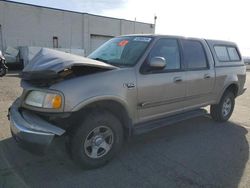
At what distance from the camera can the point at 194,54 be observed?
5.00 metres

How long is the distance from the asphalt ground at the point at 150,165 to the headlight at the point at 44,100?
3.13ft

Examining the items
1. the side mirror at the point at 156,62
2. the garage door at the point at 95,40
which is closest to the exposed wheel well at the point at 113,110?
the side mirror at the point at 156,62

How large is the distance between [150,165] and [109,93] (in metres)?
1.26

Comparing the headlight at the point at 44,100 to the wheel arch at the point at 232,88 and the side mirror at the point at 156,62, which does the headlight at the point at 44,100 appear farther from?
the wheel arch at the point at 232,88

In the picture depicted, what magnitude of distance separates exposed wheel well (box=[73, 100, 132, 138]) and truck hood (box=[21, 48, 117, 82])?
47cm

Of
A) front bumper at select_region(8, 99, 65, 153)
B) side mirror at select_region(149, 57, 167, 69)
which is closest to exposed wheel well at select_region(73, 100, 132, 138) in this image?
front bumper at select_region(8, 99, 65, 153)

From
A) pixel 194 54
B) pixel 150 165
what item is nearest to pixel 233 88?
pixel 194 54

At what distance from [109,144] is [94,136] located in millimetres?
302

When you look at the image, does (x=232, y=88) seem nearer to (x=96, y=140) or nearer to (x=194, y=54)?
(x=194, y=54)

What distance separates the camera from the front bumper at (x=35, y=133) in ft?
9.70

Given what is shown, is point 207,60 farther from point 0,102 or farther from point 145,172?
point 0,102

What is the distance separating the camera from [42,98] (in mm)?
3189

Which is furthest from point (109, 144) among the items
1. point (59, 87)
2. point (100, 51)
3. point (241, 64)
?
point (241, 64)

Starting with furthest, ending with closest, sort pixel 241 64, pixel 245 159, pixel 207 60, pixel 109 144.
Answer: pixel 241 64 → pixel 207 60 → pixel 245 159 → pixel 109 144
